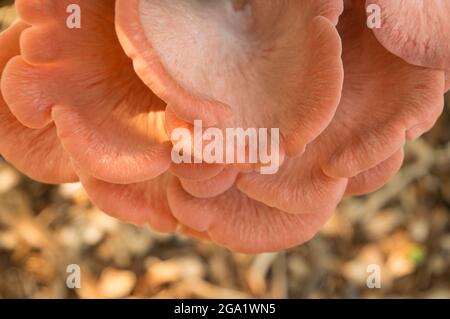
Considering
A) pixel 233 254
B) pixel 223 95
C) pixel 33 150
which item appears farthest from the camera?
pixel 233 254

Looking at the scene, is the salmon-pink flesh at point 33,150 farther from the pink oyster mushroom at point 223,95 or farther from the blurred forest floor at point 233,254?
the blurred forest floor at point 233,254

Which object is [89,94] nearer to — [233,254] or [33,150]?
[33,150]

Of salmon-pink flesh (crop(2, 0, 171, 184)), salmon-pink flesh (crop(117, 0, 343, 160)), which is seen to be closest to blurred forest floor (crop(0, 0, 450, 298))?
salmon-pink flesh (crop(2, 0, 171, 184))

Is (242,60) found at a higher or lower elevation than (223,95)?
higher

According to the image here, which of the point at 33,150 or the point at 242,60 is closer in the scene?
the point at 242,60

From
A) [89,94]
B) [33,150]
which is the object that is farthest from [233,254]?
[89,94]

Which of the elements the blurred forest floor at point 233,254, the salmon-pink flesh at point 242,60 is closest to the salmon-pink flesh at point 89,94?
the salmon-pink flesh at point 242,60

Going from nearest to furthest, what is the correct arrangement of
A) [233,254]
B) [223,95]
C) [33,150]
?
[223,95] → [33,150] → [233,254]
